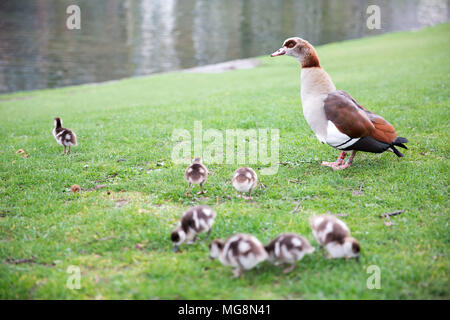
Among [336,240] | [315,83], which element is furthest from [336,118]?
[336,240]

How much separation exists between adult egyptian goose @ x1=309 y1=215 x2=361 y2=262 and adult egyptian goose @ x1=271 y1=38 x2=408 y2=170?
2.79 metres

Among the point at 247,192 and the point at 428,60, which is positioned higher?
the point at 428,60

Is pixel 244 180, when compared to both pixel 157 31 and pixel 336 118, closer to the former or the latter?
pixel 336 118

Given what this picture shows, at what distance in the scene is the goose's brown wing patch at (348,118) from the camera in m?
7.64

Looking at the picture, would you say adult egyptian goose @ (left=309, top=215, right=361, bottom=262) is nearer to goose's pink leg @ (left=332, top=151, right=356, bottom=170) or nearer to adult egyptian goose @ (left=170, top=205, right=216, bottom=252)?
adult egyptian goose @ (left=170, top=205, right=216, bottom=252)

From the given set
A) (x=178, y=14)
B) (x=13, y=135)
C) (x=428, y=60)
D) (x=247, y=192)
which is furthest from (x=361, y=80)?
(x=178, y=14)

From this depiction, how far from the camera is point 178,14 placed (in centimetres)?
7912

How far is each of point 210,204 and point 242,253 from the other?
243 cm

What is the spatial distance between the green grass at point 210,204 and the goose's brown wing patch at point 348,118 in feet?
3.45

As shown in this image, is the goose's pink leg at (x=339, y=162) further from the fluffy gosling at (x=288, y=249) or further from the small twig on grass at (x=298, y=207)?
the fluffy gosling at (x=288, y=249)

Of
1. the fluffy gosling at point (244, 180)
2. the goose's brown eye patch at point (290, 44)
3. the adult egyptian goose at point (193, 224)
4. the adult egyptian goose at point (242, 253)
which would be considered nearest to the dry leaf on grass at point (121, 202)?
the adult egyptian goose at point (193, 224)

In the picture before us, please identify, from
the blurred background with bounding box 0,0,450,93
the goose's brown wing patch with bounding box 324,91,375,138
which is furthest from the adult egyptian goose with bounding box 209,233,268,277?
the blurred background with bounding box 0,0,450,93
